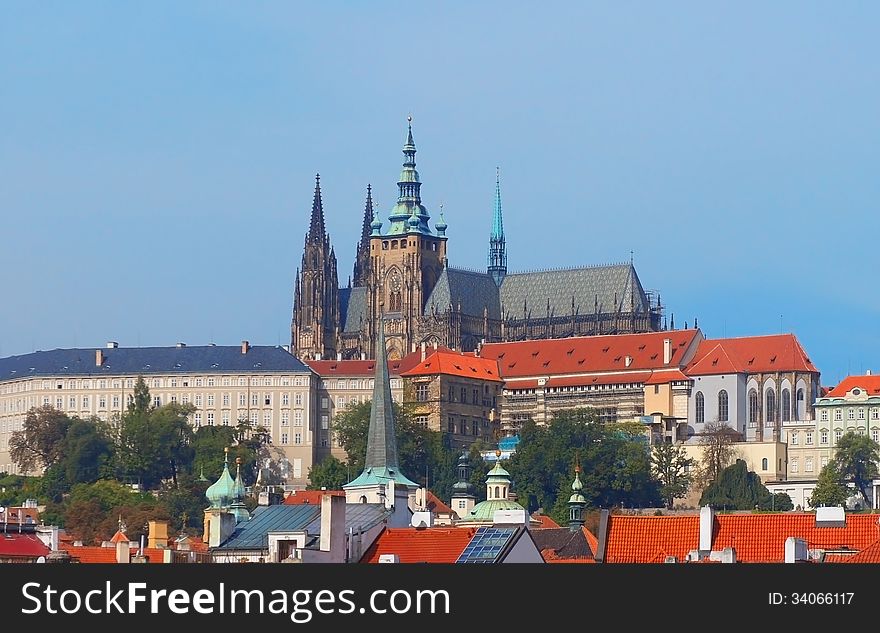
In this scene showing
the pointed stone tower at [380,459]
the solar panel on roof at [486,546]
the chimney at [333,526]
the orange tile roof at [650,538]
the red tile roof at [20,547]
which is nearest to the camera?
the solar panel on roof at [486,546]

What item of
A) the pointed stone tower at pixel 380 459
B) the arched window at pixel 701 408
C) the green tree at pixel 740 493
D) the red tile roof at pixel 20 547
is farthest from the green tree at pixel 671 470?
the red tile roof at pixel 20 547

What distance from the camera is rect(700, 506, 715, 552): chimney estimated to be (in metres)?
55.6

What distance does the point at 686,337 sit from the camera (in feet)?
649

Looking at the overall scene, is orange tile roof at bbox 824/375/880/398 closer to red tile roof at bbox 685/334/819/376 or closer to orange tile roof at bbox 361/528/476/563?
red tile roof at bbox 685/334/819/376

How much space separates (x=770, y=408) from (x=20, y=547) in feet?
376

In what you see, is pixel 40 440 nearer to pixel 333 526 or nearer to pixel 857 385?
pixel 857 385

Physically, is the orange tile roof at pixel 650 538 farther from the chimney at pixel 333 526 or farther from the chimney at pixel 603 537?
the chimney at pixel 333 526

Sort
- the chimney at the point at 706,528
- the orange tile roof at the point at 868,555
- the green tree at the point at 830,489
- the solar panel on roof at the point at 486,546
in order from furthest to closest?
the green tree at the point at 830,489 → the chimney at the point at 706,528 → the solar panel on roof at the point at 486,546 → the orange tile roof at the point at 868,555

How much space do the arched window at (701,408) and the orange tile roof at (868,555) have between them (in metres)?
134

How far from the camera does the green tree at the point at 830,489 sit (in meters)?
166

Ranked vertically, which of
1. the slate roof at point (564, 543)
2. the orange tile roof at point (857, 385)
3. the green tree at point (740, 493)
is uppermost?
the orange tile roof at point (857, 385)

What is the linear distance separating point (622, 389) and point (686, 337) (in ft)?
19.1
